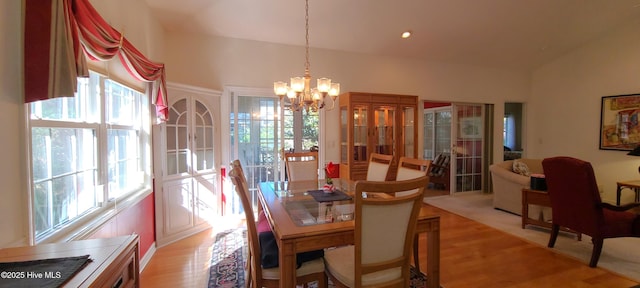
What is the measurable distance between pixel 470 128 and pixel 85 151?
619cm

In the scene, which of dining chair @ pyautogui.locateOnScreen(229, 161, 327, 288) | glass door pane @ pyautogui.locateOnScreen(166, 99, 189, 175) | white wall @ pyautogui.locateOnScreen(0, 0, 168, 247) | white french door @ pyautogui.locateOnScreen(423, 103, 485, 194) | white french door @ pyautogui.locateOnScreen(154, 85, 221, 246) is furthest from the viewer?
white french door @ pyautogui.locateOnScreen(423, 103, 485, 194)

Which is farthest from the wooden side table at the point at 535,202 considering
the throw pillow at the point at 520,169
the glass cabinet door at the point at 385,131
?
the glass cabinet door at the point at 385,131

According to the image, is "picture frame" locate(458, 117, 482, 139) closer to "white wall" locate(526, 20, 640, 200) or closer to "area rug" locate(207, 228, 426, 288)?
"white wall" locate(526, 20, 640, 200)

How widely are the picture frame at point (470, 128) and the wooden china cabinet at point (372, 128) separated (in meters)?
1.66

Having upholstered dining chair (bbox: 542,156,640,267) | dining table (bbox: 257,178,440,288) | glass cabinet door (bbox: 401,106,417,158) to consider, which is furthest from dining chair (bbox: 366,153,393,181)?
upholstered dining chair (bbox: 542,156,640,267)

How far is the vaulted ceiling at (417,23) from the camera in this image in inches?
134

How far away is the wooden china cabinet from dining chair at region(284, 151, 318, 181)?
3.06 feet

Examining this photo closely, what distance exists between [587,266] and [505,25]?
134 inches

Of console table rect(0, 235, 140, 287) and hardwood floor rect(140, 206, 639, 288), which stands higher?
console table rect(0, 235, 140, 287)

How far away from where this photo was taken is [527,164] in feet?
16.2

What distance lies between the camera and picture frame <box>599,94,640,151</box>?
4.65m

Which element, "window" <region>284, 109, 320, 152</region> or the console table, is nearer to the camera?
the console table

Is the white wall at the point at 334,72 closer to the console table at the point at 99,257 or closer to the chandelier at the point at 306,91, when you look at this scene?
the chandelier at the point at 306,91

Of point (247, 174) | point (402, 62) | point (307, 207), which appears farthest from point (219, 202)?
point (402, 62)
